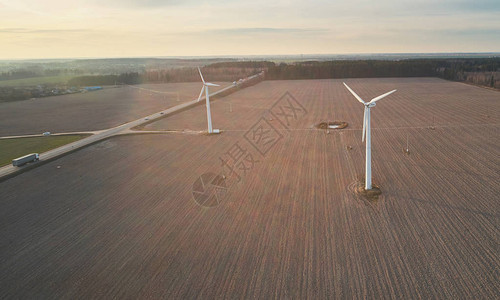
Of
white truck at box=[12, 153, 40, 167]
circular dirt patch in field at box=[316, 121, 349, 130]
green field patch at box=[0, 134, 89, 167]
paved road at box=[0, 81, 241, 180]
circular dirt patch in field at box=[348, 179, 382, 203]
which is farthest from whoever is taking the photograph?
circular dirt patch in field at box=[316, 121, 349, 130]

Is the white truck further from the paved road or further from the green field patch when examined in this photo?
the green field patch

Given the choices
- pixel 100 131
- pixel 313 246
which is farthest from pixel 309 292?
pixel 100 131

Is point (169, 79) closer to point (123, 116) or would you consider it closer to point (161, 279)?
point (123, 116)

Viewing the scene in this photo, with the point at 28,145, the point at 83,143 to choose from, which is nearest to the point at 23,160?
the point at 83,143

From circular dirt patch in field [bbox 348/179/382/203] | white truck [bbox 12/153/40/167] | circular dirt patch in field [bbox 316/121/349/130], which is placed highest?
circular dirt patch in field [bbox 316/121/349/130]

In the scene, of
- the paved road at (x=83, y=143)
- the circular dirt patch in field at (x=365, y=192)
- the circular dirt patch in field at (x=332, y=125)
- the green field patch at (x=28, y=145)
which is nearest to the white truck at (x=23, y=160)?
the paved road at (x=83, y=143)

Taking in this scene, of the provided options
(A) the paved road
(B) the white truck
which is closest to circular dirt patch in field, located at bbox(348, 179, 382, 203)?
(A) the paved road

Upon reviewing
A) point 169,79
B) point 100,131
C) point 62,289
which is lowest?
point 62,289
